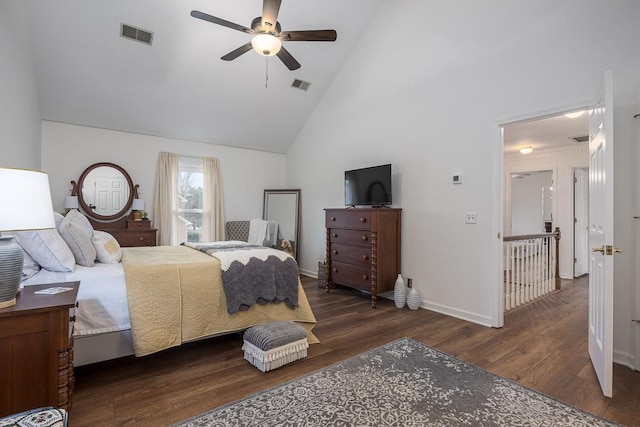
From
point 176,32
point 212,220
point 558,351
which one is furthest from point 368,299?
point 176,32

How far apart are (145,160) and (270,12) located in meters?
3.71

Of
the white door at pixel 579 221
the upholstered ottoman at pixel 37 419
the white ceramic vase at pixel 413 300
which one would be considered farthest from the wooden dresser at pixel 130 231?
the white door at pixel 579 221

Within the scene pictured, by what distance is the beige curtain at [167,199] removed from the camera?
5.21 meters

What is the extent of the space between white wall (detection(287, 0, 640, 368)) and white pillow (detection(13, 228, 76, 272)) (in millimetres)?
3516

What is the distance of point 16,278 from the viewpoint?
5.11 ft

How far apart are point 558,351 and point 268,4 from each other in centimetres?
373

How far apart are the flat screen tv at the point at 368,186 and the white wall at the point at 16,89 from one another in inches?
142

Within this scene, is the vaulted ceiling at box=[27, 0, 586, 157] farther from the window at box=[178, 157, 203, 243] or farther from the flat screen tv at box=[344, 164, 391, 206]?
the flat screen tv at box=[344, 164, 391, 206]

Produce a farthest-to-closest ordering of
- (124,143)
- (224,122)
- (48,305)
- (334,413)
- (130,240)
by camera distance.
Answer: (224,122) < (124,143) < (130,240) < (334,413) < (48,305)

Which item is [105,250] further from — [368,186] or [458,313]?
[458,313]

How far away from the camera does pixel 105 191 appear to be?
15.8 ft

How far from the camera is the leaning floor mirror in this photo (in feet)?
20.1

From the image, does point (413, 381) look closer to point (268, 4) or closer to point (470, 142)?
point (470, 142)

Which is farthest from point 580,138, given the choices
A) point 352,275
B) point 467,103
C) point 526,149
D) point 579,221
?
point 352,275
